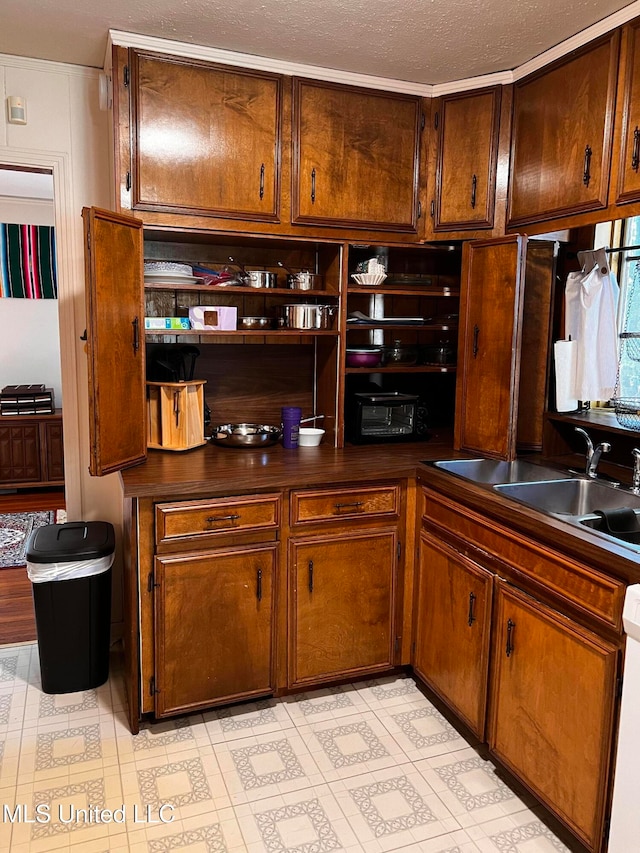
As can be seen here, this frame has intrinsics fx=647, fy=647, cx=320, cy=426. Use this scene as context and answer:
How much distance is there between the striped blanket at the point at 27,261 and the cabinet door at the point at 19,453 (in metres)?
1.20

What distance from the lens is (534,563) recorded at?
1.88 m

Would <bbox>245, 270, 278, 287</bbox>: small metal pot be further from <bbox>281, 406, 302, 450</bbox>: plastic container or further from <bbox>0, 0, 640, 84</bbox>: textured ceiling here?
<bbox>0, 0, 640, 84</bbox>: textured ceiling

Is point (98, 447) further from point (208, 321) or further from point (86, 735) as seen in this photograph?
point (86, 735)

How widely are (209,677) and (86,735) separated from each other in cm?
47

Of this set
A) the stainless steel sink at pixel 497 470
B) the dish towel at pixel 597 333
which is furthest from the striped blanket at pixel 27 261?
the dish towel at pixel 597 333

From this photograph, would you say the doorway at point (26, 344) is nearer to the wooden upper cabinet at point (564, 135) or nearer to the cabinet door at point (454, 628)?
the cabinet door at point (454, 628)

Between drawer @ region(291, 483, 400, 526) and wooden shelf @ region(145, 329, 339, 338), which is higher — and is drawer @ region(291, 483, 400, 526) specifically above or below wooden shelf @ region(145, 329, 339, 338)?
below

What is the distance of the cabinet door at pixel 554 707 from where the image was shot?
5.37 feet

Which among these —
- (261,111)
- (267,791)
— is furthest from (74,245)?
(267,791)

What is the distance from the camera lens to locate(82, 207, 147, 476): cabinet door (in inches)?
83.0

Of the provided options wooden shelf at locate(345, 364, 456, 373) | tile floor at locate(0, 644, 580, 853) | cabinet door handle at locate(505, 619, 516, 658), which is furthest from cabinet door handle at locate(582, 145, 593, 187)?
tile floor at locate(0, 644, 580, 853)

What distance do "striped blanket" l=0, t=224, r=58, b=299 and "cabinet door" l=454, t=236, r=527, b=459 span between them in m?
4.14

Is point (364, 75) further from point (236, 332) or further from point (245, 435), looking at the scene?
point (245, 435)

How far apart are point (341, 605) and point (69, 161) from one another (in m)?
2.10
